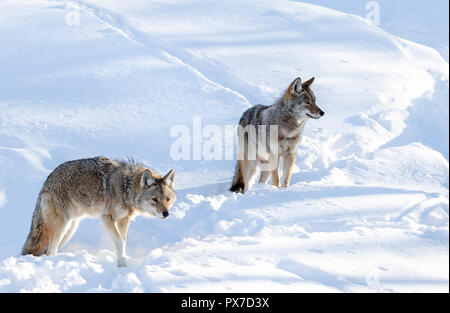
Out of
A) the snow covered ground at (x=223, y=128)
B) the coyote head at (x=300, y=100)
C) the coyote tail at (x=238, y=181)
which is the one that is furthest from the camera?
the coyote tail at (x=238, y=181)

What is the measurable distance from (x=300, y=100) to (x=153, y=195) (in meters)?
3.53

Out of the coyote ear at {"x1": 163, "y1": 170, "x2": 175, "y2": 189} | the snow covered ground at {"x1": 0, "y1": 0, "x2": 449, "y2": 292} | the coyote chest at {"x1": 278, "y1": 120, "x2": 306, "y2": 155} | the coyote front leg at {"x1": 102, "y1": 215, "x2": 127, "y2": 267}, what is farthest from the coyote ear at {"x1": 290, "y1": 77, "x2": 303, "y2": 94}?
the coyote front leg at {"x1": 102, "y1": 215, "x2": 127, "y2": 267}

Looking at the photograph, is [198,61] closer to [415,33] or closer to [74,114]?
[74,114]

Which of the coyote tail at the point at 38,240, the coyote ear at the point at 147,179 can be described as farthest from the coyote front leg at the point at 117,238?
the coyote tail at the point at 38,240

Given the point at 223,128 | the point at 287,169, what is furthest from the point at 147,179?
the point at 223,128

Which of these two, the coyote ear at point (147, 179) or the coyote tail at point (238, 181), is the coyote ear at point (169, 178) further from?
the coyote tail at point (238, 181)

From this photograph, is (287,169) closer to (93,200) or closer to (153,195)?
(153,195)

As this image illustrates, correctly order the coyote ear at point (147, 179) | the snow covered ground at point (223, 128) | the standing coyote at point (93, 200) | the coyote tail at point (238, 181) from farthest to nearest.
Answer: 1. the coyote tail at point (238, 181)
2. the coyote ear at point (147, 179)
3. the standing coyote at point (93, 200)
4. the snow covered ground at point (223, 128)

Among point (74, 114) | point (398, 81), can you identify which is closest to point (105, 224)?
point (74, 114)

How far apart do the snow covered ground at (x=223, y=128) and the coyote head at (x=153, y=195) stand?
49cm

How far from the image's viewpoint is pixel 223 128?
1074 cm

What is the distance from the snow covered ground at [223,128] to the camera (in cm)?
521

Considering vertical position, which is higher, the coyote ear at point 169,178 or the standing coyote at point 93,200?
the coyote ear at point 169,178

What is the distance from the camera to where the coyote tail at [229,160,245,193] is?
29.2 feet
